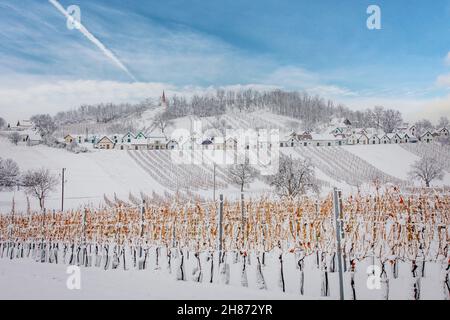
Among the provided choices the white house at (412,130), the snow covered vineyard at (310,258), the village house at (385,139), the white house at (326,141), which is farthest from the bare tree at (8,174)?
the white house at (412,130)

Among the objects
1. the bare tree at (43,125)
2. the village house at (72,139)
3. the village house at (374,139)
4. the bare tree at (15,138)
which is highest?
the bare tree at (43,125)

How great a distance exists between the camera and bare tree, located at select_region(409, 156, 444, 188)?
71.4ft

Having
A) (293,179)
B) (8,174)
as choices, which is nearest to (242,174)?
(293,179)

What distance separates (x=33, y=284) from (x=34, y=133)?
90.2 ft

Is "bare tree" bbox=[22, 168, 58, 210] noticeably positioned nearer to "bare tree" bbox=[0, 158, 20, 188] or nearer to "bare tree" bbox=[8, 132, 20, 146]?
"bare tree" bbox=[0, 158, 20, 188]

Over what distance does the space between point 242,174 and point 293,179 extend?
4.12 metres

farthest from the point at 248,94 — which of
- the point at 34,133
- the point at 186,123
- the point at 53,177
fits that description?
the point at 34,133

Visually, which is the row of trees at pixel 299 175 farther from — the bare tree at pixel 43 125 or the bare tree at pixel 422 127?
the bare tree at pixel 43 125

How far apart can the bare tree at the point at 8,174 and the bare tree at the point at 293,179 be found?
17.1 metres

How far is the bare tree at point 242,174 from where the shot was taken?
2448 cm

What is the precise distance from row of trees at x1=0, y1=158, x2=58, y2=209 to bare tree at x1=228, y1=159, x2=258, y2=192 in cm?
1238

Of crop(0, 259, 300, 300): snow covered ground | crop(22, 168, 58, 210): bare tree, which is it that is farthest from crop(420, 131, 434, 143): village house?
crop(22, 168, 58, 210): bare tree

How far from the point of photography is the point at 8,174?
22922 millimetres
